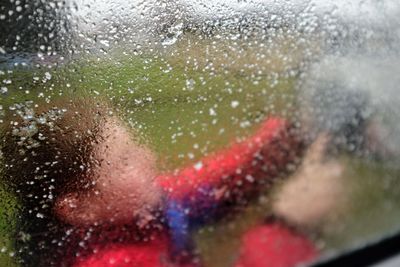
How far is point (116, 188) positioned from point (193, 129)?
0.18 meters

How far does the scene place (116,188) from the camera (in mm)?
754

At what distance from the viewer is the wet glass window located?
26.3 inches

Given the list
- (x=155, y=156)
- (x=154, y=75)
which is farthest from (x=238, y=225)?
(x=154, y=75)

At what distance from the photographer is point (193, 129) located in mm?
779

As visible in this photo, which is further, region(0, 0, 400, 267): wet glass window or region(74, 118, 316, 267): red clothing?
region(74, 118, 316, 267): red clothing

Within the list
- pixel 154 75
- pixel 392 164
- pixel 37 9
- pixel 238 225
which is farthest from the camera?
pixel 392 164

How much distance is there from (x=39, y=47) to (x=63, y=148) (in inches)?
6.9

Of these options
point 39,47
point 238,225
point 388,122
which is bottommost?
point 238,225

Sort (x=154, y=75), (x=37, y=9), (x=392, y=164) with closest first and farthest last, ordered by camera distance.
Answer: (x=37, y=9) < (x=154, y=75) < (x=392, y=164)

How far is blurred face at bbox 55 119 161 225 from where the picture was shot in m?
0.73

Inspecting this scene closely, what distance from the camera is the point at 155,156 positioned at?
2.52 feet

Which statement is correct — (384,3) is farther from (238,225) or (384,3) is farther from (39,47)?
(39,47)

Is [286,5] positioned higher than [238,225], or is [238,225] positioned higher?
[286,5]

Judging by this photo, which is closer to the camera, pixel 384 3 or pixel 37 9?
pixel 37 9
